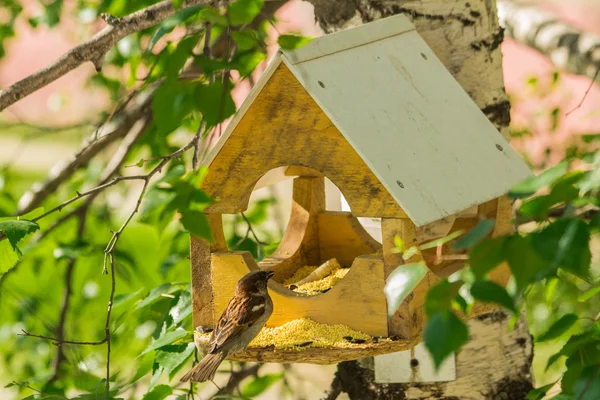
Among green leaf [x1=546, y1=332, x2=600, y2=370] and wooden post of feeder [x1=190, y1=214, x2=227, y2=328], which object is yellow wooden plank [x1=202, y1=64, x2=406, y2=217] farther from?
green leaf [x1=546, y1=332, x2=600, y2=370]

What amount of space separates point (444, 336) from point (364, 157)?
2.52ft

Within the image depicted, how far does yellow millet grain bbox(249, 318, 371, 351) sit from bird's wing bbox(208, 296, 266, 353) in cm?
7

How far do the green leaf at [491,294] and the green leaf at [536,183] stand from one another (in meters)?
0.13

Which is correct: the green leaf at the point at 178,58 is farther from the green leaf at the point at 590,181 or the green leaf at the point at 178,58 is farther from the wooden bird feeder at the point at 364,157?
the green leaf at the point at 590,181

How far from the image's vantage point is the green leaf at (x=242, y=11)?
58.2 inches

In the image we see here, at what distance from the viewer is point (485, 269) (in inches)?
43.4

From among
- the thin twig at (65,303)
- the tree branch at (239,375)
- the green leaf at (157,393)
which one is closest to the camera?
the green leaf at (157,393)

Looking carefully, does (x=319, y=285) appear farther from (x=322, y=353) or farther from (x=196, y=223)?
(x=196, y=223)

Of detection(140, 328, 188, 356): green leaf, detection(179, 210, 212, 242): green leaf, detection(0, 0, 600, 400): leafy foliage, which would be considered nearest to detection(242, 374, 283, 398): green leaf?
detection(0, 0, 600, 400): leafy foliage

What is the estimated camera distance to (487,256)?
1108 millimetres

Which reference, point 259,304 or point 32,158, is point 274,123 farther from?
point 32,158

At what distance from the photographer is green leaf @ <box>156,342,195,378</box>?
208cm

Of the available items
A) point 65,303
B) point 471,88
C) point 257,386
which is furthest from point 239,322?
point 65,303

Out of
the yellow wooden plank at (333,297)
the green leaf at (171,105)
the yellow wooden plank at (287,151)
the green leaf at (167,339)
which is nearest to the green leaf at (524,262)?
the green leaf at (171,105)
